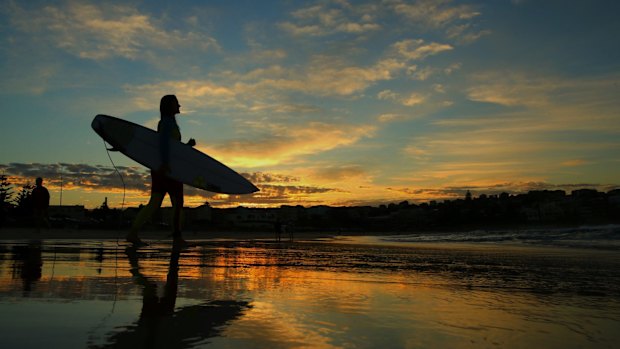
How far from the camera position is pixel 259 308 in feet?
7.70

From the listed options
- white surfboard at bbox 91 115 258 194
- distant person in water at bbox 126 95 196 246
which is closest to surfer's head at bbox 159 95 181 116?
distant person in water at bbox 126 95 196 246

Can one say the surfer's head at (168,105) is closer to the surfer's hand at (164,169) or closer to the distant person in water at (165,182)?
the distant person in water at (165,182)

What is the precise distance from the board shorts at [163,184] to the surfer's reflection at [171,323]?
4.42m

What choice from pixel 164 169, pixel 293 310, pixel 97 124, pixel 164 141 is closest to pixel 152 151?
pixel 164 141

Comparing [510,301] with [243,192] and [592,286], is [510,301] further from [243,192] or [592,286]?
[243,192]

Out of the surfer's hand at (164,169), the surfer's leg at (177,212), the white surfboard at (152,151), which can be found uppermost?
the white surfboard at (152,151)

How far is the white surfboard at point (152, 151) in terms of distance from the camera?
7297 millimetres

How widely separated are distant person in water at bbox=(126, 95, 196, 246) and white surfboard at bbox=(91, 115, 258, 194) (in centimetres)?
12

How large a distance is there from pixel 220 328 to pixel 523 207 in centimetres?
10375

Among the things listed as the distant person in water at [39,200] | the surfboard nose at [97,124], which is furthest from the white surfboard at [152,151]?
the distant person in water at [39,200]

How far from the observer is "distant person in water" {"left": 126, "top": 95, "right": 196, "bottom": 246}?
688 centimetres

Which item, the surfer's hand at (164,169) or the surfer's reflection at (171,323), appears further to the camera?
the surfer's hand at (164,169)

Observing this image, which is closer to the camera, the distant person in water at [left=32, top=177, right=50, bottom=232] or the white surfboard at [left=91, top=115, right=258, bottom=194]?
the white surfboard at [left=91, top=115, right=258, bottom=194]

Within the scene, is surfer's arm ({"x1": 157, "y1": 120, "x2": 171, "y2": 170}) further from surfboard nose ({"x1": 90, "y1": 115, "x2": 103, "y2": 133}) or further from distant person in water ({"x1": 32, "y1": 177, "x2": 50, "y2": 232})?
distant person in water ({"x1": 32, "y1": 177, "x2": 50, "y2": 232})
